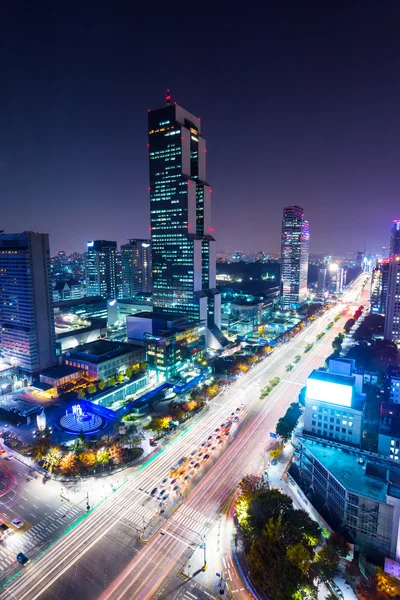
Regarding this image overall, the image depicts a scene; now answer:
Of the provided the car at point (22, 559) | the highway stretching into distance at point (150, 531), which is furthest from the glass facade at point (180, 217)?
the car at point (22, 559)

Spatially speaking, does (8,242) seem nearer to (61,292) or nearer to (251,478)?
(251,478)

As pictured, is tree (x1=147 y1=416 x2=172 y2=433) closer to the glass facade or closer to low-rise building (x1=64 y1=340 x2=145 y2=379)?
low-rise building (x1=64 y1=340 x2=145 y2=379)

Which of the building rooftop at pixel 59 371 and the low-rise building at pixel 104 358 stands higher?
the low-rise building at pixel 104 358

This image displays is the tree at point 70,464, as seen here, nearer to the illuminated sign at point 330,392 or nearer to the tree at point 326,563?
the tree at point 326,563

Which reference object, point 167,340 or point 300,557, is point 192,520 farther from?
point 167,340

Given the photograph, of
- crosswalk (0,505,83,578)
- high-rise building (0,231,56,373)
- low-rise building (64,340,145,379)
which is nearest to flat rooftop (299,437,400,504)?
crosswalk (0,505,83,578)

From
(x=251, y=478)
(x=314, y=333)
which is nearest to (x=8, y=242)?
(x=251, y=478)

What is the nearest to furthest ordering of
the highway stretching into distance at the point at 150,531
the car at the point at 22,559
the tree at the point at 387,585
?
the tree at the point at 387,585 → the highway stretching into distance at the point at 150,531 → the car at the point at 22,559
